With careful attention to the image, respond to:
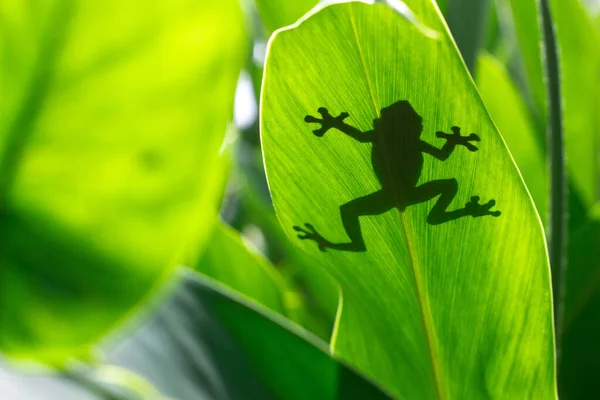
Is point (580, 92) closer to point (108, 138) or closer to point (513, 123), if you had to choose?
point (513, 123)

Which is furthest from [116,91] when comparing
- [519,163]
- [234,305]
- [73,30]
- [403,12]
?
[519,163]

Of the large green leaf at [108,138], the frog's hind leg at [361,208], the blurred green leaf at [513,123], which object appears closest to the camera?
the large green leaf at [108,138]

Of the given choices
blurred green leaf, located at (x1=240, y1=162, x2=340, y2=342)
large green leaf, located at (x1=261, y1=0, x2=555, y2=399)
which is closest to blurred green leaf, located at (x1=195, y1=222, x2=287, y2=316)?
blurred green leaf, located at (x1=240, y1=162, x2=340, y2=342)

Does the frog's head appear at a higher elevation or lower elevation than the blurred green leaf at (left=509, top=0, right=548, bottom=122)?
lower

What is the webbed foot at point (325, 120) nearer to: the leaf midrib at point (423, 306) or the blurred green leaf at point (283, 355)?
the leaf midrib at point (423, 306)

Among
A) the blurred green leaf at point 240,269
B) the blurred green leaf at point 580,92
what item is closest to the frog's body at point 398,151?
the blurred green leaf at point 240,269

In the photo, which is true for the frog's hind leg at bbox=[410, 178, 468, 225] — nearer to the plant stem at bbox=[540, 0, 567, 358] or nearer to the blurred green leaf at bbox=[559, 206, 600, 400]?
the plant stem at bbox=[540, 0, 567, 358]

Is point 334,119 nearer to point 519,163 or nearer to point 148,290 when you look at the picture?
point 148,290
